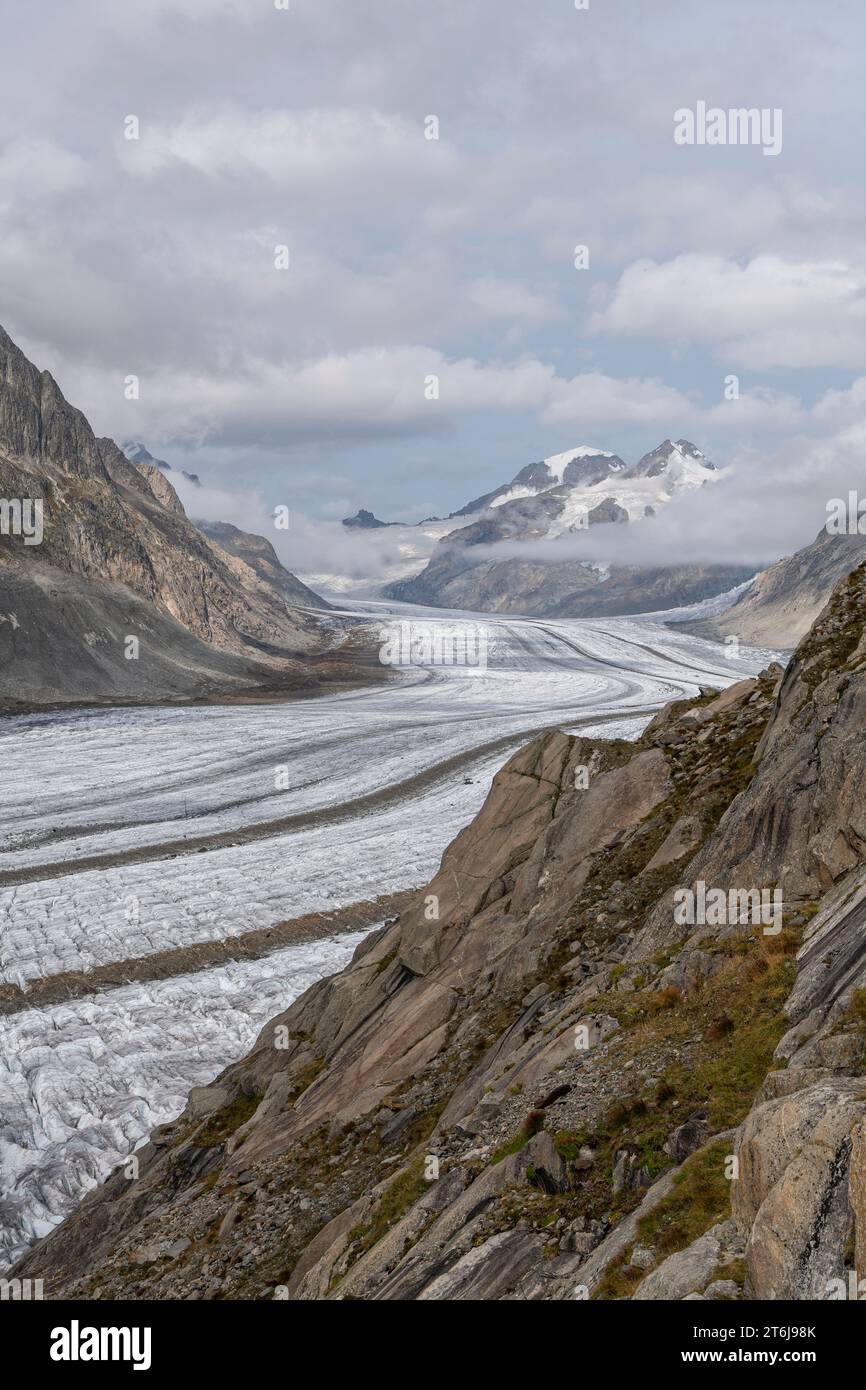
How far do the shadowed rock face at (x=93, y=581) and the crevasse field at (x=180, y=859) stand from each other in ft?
55.6

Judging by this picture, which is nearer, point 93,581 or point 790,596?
point 93,581

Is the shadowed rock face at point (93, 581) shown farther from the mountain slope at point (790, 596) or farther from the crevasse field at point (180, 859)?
the mountain slope at point (790, 596)

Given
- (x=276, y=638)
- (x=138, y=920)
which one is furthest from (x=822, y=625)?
(x=276, y=638)

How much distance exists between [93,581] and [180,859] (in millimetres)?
72877

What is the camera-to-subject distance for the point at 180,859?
36.3m

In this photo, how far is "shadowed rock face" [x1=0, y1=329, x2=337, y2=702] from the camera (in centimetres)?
8506

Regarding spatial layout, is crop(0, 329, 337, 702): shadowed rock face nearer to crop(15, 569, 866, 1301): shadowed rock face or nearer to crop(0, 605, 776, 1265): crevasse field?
crop(0, 605, 776, 1265): crevasse field

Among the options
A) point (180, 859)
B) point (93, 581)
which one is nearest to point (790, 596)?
point (93, 581)

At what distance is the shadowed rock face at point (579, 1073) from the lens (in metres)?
6.26

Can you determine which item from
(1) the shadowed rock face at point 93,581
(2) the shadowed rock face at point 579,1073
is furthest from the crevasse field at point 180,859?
(1) the shadowed rock face at point 93,581

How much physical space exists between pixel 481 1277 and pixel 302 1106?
24.0 feet

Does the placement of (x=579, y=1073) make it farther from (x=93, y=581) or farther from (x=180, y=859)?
(x=93, y=581)

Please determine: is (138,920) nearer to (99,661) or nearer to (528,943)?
(528,943)
